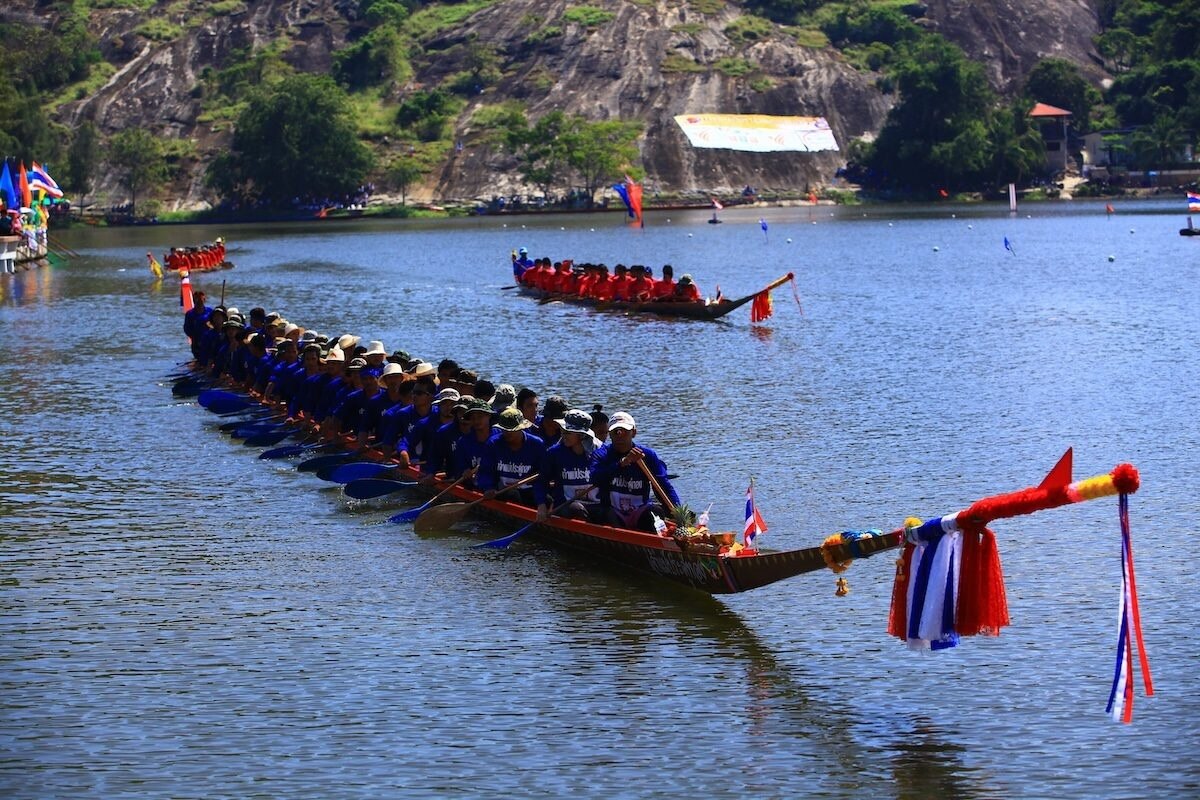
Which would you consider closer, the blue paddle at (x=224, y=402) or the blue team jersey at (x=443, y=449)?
the blue team jersey at (x=443, y=449)

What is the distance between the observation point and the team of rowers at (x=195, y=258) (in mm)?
72619

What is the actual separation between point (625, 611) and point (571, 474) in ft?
7.97

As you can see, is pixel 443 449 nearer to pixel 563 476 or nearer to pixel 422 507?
pixel 422 507

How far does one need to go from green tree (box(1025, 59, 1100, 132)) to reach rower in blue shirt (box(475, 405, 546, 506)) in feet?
475

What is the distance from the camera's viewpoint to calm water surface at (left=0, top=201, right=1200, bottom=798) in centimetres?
1334

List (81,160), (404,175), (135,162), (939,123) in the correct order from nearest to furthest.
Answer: (939,123)
(81,160)
(404,175)
(135,162)

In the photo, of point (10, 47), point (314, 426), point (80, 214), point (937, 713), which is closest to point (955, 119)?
point (80, 214)

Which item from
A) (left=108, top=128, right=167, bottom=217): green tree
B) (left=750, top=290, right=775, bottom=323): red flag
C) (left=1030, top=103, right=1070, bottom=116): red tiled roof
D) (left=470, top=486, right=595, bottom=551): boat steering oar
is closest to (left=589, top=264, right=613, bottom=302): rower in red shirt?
(left=750, top=290, right=775, bottom=323): red flag

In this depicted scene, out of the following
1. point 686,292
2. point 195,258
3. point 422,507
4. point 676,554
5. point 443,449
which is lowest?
point 422,507

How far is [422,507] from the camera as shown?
22156 mm

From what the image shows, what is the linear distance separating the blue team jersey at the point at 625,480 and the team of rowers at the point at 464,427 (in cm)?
1

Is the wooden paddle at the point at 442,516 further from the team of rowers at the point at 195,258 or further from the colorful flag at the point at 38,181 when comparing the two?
the colorful flag at the point at 38,181

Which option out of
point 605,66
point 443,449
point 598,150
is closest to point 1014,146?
point 598,150

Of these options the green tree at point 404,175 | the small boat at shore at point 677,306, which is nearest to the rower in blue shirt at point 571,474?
the small boat at shore at point 677,306
